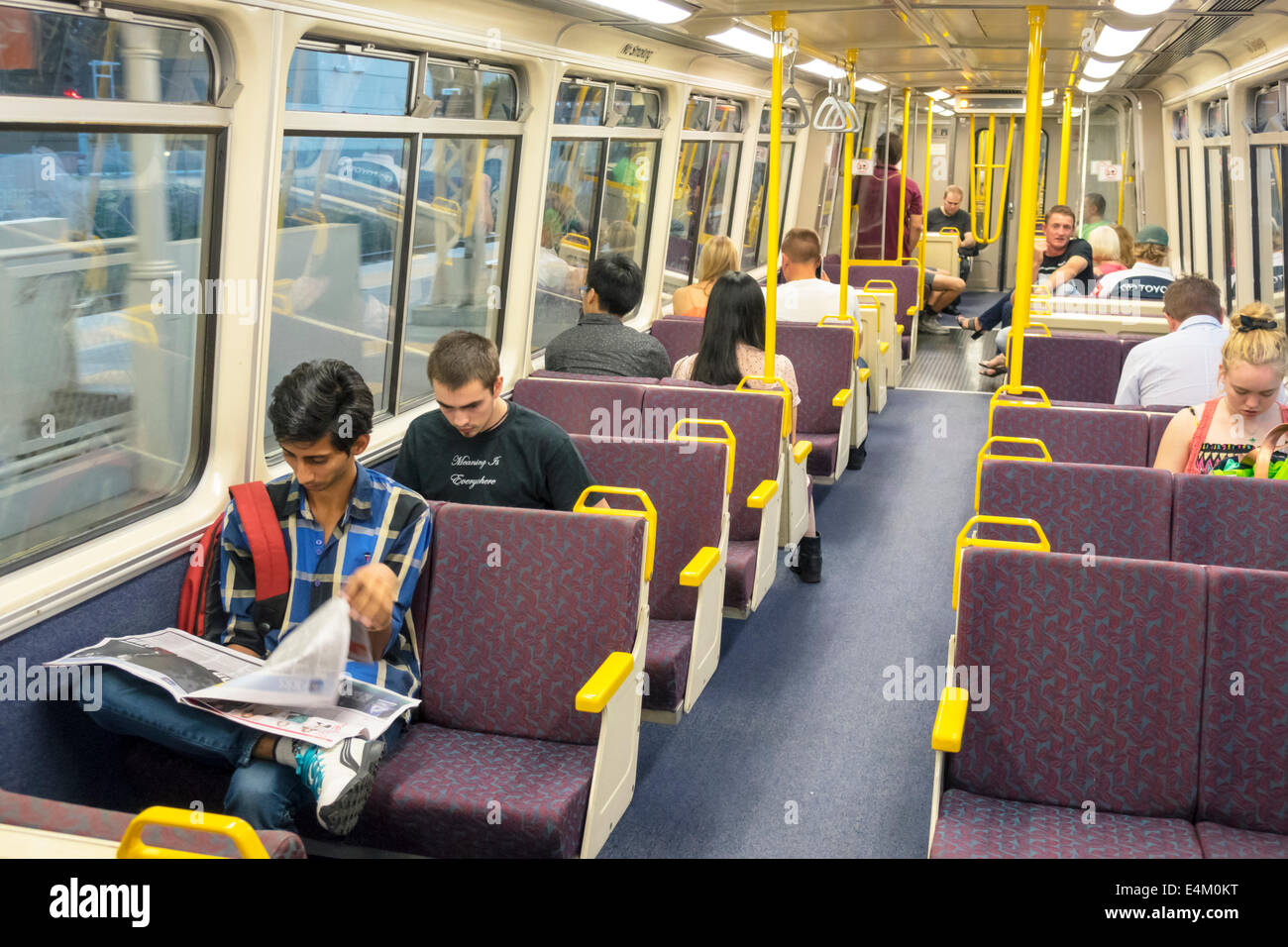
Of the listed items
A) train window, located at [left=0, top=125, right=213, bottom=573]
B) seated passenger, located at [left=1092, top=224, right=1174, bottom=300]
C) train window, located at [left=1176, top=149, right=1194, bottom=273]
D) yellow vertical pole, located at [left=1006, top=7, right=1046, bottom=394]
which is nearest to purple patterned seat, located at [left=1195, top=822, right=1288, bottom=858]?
yellow vertical pole, located at [left=1006, top=7, right=1046, bottom=394]

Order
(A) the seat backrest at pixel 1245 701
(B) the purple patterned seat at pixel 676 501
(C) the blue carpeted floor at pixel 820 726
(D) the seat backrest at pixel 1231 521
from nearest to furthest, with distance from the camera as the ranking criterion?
(A) the seat backrest at pixel 1245 701, (C) the blue carpeted floor at pixel 820 726, (D) the seat backrest at pixel 1231 521, (B) the purple patterned seat at pixel 676 501

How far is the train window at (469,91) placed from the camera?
5.05 metres

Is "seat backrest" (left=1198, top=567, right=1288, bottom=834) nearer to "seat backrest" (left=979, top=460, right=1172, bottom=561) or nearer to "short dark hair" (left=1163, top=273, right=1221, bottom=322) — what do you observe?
"seat backrest" (left=979, top=460, right=1172, bottom=561)

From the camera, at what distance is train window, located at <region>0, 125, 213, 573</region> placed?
3.07m

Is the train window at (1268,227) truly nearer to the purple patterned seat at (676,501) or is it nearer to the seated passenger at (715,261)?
the seated passenger at (715,261)

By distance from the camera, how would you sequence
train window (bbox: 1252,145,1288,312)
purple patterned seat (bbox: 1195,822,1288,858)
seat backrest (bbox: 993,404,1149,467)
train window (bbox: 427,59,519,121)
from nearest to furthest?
purple patterned seat (bbox: 1195,822,1288,858)
seat backrest (bbox: 993,404,1149,467)
train window (bbox: 427,59,519,121)
train window (bbox: 1252,145,1288,312)

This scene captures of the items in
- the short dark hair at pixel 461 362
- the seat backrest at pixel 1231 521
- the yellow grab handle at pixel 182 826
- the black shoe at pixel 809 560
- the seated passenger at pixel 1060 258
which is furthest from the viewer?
the seated passenger at pixel 1060 258

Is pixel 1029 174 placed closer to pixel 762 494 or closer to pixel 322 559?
pixel 762 494

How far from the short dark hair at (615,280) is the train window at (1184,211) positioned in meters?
7.30

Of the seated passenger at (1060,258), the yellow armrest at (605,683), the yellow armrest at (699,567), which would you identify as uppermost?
the seated passenger at (1060,258)

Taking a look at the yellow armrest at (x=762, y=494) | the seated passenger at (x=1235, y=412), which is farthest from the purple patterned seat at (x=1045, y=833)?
the yellow armrest at (x=762, y=494)

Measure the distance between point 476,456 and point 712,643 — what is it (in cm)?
123

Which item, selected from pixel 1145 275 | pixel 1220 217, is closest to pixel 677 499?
pixel 1145 275

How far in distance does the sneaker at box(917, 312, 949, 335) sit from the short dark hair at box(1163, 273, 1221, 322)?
7.86 m
